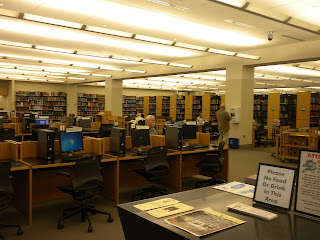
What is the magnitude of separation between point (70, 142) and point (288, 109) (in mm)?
12142

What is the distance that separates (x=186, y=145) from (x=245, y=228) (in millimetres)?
4568

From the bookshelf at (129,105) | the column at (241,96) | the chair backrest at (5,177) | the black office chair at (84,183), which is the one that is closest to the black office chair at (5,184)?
the chair backrest at (5,177)

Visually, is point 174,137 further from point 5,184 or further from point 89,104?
point 89,104

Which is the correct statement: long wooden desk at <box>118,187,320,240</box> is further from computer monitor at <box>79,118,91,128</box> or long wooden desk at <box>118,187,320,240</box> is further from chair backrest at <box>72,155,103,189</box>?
computer monitor at <box>79,118,91,128</box>

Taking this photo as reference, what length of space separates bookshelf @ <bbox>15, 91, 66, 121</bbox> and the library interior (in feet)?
16.3

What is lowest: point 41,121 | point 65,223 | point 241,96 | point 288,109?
point 65,223

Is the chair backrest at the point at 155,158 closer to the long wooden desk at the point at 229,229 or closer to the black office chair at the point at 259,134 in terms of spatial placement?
the long wooden desk at the point at 229,229

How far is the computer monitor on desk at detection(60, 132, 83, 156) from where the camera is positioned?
4.53m

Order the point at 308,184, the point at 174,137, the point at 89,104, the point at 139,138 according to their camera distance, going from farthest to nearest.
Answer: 1. the point at 89,104
2. the point at 174,137
3. the point at 139,138
4. the point at 308,184

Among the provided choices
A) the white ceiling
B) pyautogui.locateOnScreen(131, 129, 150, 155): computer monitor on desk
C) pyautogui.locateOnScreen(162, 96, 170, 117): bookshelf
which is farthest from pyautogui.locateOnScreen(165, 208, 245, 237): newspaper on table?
pyautogui.locateOnScreen(162, 96, 170, 117): bookshelf

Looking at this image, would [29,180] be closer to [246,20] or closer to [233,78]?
[246,20]

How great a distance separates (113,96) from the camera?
52.4ft

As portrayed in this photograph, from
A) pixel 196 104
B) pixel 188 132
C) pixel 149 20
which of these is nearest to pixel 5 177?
pixel 188 132

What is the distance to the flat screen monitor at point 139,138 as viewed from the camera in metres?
5.18
